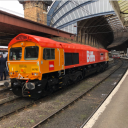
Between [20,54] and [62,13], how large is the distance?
3909 cm

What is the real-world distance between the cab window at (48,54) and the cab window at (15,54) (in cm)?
146

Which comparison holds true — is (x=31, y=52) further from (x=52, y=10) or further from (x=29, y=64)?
(x=52, y=10)

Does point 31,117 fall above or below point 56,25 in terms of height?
below

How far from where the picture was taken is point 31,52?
6.18 m

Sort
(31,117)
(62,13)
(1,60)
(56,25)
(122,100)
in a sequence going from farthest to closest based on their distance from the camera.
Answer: (56,25) < (62,13) < (1,60) < (122,100) < (31,117)

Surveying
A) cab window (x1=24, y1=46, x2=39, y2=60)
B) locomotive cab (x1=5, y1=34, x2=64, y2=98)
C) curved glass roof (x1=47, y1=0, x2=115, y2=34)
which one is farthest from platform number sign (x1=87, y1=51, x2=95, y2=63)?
curved glass roof (x1=47, y1=0, x2=115, y2=34)

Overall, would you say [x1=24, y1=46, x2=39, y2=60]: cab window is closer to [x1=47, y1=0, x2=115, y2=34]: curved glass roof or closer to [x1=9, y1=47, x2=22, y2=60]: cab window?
[x1=9, y1=47, x2=22, y2=60]: cab window

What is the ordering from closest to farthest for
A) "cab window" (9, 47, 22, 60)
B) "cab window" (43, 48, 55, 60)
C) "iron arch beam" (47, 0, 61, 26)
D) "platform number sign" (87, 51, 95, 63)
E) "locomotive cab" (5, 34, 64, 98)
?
1. "locomotive cab" (5, 34, 64, 98)
2. "cab window" (43, 48, 55, 60)
3. "cab window" (9, 47, 22, 60)
4. "platform number sign" (87, 51, 95, 63)
5. "iron arch beam" (47, 0, 61, 26)

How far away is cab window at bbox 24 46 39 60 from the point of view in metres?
6.04

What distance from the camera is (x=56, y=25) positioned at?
44.8 metres

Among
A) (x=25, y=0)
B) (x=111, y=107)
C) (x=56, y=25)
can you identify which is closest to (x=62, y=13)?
(x=56, y=25)

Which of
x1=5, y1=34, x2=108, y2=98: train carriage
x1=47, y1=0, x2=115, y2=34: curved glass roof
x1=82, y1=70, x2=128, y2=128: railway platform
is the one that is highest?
x1=47, y1=0, x2=115, y2=34: curved glass roof

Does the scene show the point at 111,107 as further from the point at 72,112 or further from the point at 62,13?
the point at 62,13

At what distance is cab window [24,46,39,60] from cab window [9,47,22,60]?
433mm
